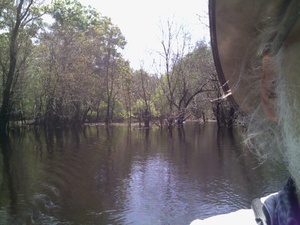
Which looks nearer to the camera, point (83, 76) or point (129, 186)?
point (129, 186)

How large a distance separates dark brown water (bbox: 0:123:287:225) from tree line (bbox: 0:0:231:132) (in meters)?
13.9

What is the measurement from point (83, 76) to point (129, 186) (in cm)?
2890

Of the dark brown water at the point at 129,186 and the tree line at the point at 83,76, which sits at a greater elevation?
the tree line at the point at 83,76

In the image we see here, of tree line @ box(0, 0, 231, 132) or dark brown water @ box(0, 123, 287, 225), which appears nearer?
dark brown water @ box(0, 123, 287, 225)

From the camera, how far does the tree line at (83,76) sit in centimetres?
2861

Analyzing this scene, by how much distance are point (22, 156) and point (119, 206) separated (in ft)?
30.2

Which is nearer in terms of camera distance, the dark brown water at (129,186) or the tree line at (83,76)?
the dark brown water at (129,186)

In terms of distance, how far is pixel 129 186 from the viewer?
33.5ft

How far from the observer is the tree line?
28.6 metres

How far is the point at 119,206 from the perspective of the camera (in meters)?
8.36

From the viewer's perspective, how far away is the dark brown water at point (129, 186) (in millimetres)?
7809

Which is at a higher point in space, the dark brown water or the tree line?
the tree line

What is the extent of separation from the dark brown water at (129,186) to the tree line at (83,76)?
13903 mm

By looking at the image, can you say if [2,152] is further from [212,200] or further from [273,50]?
[273,50]
